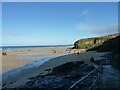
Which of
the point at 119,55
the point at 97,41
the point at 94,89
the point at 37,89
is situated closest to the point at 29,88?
the point at 37,89

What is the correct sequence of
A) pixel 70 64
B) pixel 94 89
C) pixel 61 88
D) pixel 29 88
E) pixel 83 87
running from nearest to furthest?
pixel 94 89 → pixel 83 87 → pixel 61 88 → pixel 29 88 → pixel 70 64

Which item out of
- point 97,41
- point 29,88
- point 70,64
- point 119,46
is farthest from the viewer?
point 97,41

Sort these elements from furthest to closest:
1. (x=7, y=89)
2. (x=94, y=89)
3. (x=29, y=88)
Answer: (x=7, y=89) → (x=29, y=88) → (x=94, y=89)

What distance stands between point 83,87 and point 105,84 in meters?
1.08

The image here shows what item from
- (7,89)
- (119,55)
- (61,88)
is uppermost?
(119,55)

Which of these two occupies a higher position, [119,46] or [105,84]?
[119,46]

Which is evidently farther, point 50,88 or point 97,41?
point 97,41

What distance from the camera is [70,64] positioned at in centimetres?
1240

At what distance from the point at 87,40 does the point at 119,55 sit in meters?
46.2

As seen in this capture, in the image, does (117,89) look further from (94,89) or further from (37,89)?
(37,89)

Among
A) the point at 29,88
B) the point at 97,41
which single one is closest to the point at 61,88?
the point at 29,88

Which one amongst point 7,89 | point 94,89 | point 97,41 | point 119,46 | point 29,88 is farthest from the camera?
point 97,41

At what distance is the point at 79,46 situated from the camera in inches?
2335

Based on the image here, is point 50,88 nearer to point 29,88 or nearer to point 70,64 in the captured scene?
point 29,88
